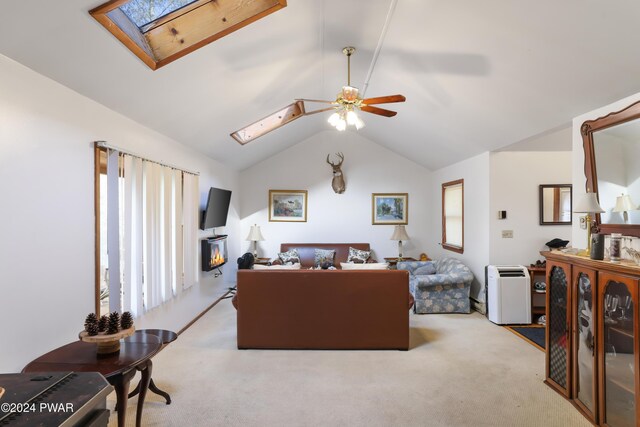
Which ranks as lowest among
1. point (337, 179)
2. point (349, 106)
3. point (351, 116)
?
point (337, 179)

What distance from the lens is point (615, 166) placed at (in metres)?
2.50

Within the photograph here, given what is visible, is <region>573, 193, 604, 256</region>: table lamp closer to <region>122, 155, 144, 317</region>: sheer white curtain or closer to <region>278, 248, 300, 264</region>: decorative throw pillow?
<region>122, 155, 144, 317</region>: sheer white curtain

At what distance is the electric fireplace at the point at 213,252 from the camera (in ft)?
15.7

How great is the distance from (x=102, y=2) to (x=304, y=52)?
194 centimetres

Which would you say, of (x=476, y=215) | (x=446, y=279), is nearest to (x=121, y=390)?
(x=446, y=279)

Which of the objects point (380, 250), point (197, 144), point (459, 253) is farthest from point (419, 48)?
point (380, 250)

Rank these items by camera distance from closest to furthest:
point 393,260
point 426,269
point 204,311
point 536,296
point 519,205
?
point 536,296 → point 519,205 → point 204,311 → point 426,269 → point 393,260

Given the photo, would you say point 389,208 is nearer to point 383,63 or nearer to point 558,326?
point 383,63

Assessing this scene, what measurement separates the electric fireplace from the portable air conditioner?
154 inches

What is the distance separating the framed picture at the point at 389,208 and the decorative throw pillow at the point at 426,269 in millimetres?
1361

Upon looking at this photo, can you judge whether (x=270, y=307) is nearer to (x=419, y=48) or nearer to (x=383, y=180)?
(x=419, y=48)

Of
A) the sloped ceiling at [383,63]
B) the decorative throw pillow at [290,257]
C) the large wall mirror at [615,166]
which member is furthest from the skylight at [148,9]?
the decorative throw pillow at [290,257]

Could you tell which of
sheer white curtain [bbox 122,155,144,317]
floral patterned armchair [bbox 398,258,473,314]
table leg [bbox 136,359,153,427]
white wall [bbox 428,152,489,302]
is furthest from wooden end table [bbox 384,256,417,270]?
table leg [bbox 136,359,153,427]

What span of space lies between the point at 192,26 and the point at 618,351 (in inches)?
144
